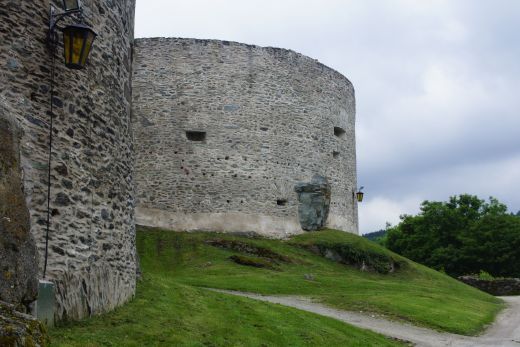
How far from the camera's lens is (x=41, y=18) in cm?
755

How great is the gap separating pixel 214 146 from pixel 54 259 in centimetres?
1707

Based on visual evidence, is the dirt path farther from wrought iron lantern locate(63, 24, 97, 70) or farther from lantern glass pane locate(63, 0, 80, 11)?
lantern glass pane locate(63, 0, 80, 11)

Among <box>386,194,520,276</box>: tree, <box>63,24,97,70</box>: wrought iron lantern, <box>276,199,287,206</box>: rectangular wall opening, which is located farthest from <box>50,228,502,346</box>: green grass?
<box>386,194,520,276</box>: tree

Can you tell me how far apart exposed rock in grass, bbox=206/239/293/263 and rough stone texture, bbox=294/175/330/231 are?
13.6 ft

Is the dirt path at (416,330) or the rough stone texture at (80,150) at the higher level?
the rough stone texture at (80,150)

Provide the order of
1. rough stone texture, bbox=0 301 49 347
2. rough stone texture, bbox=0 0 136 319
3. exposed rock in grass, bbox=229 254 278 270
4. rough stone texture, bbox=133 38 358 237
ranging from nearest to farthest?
1. rough stone texture, bbox=0 301 49 347
2. rough stone texture, bbox=0 0 136 319
3. exposed rock in grass, bbox=229 254 278 270
4. rough stone texture, bbox=133 38 358 237

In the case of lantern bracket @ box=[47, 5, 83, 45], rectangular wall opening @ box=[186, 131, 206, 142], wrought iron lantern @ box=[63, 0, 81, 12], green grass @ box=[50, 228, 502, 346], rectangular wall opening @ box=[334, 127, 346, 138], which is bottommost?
green grass @ box=[50, 228, 502, 346]

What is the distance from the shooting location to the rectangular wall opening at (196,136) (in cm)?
2442

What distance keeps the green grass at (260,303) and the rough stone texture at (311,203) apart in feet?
2.00

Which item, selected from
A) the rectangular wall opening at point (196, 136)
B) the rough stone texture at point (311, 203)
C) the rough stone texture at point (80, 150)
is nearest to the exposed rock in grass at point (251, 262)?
the rough stone texture at point (311, 203)

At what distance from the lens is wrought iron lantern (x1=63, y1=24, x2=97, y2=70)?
24.3ft

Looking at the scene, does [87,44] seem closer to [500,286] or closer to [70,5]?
[70,5]

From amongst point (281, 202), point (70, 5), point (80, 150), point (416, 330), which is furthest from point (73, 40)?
point (281, 202)

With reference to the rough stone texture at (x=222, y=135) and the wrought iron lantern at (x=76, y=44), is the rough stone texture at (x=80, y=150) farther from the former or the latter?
the rough stone texture at (x=222, y=135)
